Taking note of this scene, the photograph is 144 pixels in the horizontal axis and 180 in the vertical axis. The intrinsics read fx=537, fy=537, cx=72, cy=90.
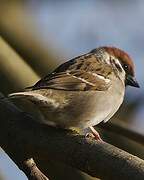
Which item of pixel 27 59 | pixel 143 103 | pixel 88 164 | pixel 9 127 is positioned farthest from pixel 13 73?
pixel 88 164

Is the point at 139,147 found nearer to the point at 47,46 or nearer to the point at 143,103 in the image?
the point at 143,103

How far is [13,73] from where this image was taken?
2809 millimetres

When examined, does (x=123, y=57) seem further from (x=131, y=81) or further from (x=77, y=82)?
(x=77, y=82)

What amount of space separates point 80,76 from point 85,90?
10cm

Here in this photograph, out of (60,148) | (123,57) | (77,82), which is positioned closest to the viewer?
(60,148)

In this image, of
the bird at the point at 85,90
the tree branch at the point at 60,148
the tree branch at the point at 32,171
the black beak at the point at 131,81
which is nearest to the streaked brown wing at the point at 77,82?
the bird at the point at 85,90

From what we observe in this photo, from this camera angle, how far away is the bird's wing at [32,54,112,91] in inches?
117

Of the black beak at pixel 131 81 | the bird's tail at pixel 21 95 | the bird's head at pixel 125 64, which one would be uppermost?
the bird's tail at pixel 21 95

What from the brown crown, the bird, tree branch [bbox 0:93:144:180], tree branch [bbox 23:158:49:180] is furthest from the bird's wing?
tree branch [bbox 23:158:49:180]

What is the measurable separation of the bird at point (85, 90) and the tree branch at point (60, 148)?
0.61 ft

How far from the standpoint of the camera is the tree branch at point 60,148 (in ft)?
5.54

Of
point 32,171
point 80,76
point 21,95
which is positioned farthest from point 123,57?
point 32,171

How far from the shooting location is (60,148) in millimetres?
1947

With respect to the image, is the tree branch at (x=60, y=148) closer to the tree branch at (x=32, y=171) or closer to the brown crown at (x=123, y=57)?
the tree branch at (x=32, y=171)
